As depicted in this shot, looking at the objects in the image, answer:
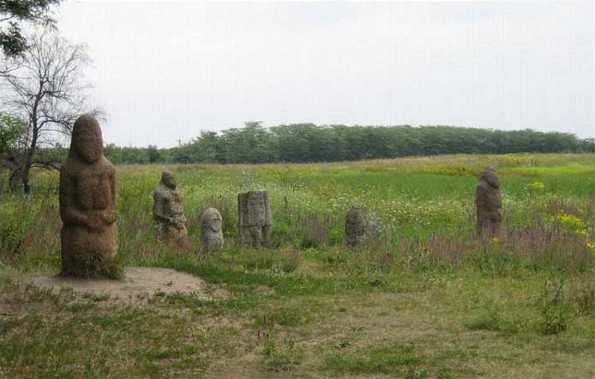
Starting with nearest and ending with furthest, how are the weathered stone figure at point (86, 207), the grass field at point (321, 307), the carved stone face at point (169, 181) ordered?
the grass field at point (321, 307)
the weathered stone figure at point (86, 207)
the carved stone face at point (169, 181)

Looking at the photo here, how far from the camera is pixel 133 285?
1286cm

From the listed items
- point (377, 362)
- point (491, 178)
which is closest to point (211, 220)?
point (491, 178)

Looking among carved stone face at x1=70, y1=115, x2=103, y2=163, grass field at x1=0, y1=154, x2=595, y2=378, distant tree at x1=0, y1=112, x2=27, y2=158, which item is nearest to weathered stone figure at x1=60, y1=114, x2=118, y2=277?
carved stone face at x1=70, y1=115, x2=103, y2=163

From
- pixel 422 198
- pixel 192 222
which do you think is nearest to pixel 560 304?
pixel 192 222

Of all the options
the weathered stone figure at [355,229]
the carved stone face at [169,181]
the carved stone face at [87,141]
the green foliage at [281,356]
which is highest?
the carved stone face at [87,141]

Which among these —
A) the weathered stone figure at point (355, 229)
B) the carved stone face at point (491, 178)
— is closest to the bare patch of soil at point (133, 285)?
the weathered stone figure at point (355, 229)

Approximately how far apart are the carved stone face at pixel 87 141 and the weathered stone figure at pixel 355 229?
660 cm

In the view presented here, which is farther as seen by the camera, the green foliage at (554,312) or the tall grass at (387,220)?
the tall grass at (387,220)

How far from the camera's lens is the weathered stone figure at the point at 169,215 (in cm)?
1792

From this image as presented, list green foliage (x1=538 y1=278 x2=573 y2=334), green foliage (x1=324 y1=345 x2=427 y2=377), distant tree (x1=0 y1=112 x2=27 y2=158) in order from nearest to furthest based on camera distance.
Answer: green foliage (x1=324 y1=345 x2=427 y2=377), green foliage (x1=538 y1=278 x2=573 y2=334), distant tree (x1=0 y1=112 x2=27 y2=158)

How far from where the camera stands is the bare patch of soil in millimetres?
12250

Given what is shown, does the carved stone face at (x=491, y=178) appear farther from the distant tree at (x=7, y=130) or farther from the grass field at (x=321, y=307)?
the distant tree at (x=7, y=130)

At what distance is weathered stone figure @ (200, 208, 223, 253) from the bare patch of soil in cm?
351

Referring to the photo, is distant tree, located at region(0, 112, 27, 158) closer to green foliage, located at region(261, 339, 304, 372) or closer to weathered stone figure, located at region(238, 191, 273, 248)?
weathered stone figure, located at region(238, 191, 273, 248)
